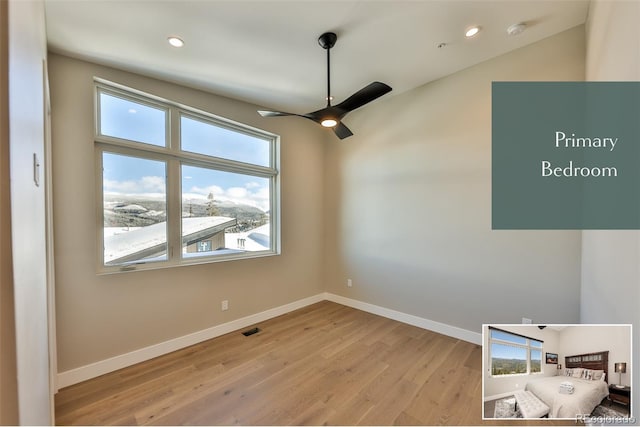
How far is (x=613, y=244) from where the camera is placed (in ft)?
4.55

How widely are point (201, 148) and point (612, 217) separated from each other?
360 centimetres

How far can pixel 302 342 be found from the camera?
283cm

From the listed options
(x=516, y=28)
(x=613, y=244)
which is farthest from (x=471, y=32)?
(x=613, y=244)

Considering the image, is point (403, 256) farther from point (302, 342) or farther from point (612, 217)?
point (612, 217)

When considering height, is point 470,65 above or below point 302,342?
above

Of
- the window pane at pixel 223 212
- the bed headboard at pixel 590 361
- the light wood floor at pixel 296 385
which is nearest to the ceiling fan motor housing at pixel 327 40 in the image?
the window pane at pixel 223 212

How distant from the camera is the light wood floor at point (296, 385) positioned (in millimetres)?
1797

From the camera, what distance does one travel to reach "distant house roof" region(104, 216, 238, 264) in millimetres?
2438

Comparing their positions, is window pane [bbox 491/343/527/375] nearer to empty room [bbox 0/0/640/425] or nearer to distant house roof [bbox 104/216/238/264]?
empty room [bbox 0/0/640/425]

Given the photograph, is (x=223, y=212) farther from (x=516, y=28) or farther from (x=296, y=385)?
(x=516, y=28)

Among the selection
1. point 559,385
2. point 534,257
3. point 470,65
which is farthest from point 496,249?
point 470,65

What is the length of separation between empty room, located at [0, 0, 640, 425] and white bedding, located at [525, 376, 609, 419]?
5cm

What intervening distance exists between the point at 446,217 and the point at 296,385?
7.76 ft

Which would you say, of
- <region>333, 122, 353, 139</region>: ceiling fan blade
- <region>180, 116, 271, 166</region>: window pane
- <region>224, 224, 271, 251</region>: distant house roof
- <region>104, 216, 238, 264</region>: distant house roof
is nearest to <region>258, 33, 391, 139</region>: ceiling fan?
<region>333, 122, 353, 139</region>: ceiling fan blade
